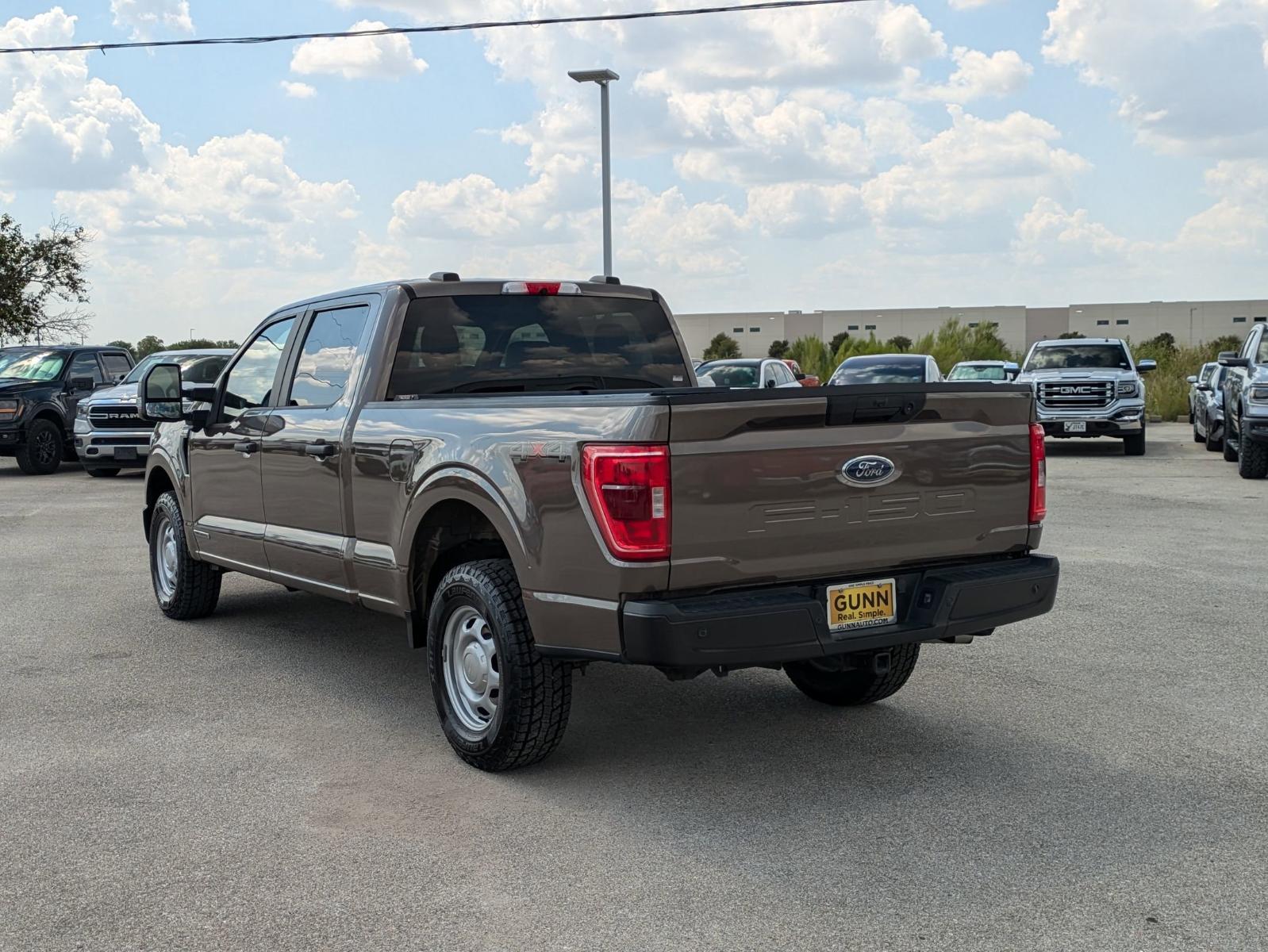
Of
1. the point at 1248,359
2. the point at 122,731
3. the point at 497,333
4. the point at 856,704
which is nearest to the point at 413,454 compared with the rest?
the point at 497,333

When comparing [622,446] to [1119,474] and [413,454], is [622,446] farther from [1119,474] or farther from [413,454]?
[1119,474]

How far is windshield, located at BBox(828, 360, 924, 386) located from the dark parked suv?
1168 centimetres

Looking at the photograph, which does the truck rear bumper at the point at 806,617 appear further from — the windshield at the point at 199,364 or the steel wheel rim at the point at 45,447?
the steel wheel rim at the point at 45,447

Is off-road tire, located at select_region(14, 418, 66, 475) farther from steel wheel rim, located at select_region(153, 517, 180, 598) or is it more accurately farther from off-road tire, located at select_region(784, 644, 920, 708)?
off-road tire, located at select_region(784, 644, 920, 708)

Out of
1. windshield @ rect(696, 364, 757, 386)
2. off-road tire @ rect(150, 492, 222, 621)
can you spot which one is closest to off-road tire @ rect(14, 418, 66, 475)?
windshield @ rect(696, 364, 757, 386)

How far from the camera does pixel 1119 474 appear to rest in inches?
731

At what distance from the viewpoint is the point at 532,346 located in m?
6.56

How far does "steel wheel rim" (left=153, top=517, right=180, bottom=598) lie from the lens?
8719 mm

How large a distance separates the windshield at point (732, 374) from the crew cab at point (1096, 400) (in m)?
4.44

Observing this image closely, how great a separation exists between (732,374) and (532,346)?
50.3 ft

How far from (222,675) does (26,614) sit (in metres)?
2.52

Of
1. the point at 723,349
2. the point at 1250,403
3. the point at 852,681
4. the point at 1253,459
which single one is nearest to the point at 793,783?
the point at 852,681

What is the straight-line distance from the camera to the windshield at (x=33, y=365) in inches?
838

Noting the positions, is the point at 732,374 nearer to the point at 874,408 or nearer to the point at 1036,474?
the point at 1036,474
